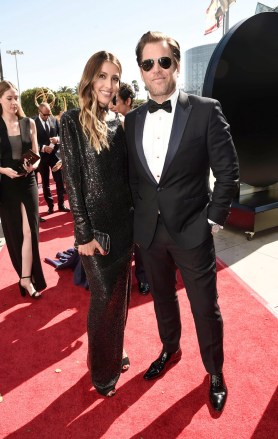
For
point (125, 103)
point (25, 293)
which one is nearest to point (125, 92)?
point (125, 103)

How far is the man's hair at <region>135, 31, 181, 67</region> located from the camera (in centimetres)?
204

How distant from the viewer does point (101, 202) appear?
2.06 metres

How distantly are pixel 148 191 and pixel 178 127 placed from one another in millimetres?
442

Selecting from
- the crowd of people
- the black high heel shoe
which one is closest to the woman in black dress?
the black high heel shoe

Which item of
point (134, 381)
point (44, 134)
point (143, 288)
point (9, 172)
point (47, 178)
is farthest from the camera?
point (47, 178)

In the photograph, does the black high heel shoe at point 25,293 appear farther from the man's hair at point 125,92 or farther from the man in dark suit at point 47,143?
the man in dark suit at point 47,143

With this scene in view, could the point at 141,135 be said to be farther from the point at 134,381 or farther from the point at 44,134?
the point at 44,134

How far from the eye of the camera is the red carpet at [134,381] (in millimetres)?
2146

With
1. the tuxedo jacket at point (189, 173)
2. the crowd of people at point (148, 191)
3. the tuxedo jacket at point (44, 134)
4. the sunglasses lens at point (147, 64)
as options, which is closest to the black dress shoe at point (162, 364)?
the crowd of people at point (148, 191)

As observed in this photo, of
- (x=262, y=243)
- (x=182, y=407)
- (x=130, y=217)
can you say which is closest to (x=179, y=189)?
(x=130, y=217)

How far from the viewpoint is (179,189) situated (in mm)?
2082

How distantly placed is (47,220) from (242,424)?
5.58 metres

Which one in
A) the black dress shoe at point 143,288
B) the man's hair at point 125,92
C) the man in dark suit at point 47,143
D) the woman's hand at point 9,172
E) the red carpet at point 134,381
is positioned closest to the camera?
the red carpet at point 134,381

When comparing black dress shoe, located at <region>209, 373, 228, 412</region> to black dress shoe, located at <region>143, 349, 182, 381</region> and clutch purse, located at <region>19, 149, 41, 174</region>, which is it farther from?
clutch purse, located at <region>19, 149, 41, 174</region>
